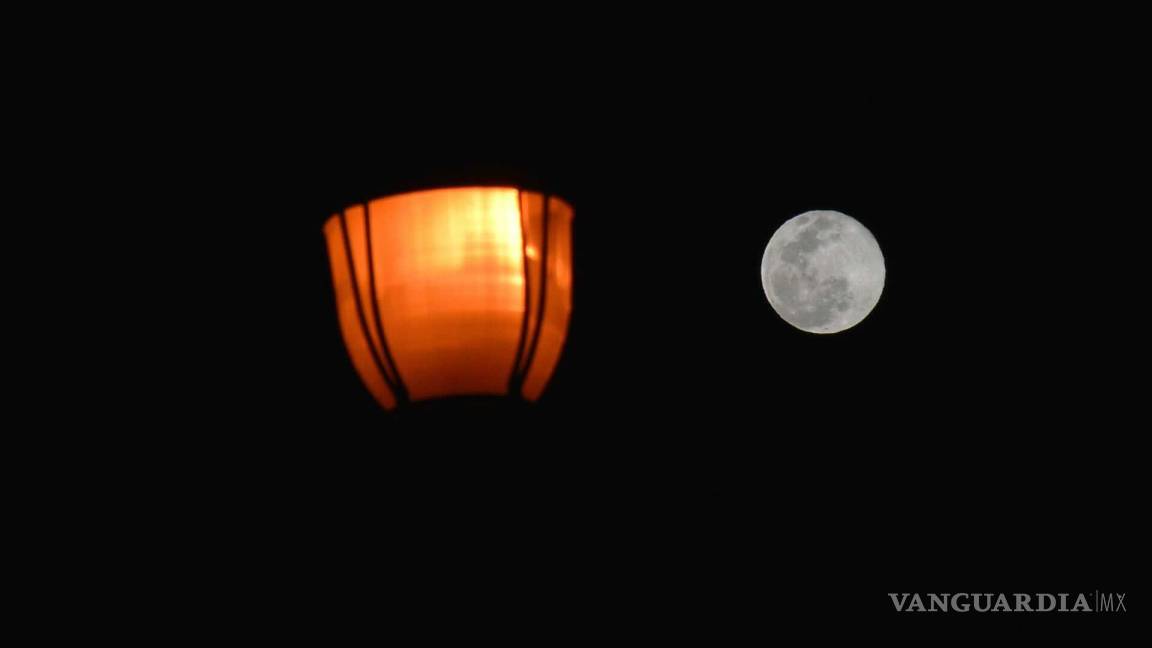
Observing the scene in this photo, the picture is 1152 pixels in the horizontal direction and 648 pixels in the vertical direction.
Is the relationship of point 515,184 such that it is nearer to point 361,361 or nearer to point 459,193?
point 459,193

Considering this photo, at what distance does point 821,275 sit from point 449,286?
2.94m

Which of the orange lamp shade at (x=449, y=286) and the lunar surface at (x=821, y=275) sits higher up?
the lunar surface at (x=821, y=275)

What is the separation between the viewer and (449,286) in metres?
4.64

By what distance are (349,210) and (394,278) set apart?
0.75ft

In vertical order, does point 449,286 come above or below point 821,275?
below

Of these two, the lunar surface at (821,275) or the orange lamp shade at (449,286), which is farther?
the lunar surface at (821,275)

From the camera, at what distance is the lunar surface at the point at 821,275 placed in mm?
7320

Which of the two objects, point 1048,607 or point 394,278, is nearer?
point 394,278

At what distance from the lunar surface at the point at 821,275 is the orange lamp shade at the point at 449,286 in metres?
2.66

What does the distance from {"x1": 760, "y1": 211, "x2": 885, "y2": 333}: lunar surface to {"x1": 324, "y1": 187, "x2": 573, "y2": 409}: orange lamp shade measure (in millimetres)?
2660

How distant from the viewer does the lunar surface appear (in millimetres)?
7320

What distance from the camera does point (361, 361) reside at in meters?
4.82

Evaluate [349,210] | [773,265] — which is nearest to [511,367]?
[349,210]

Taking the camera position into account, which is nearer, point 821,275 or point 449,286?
point 449,286
